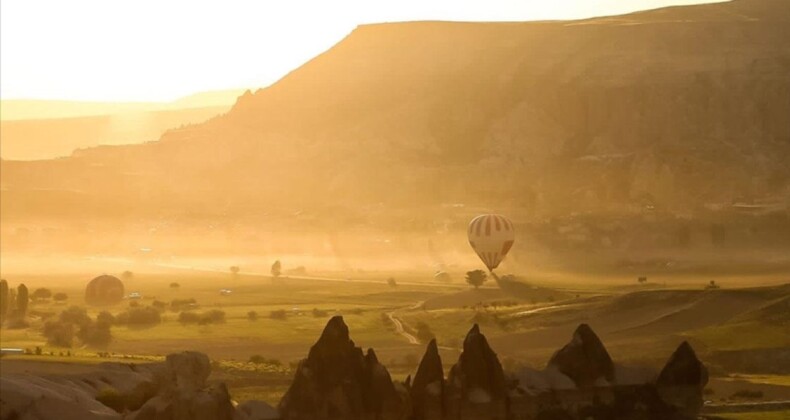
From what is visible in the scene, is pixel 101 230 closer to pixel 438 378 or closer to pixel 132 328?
pixel 132 328

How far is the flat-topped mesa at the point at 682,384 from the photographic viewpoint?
40469mm

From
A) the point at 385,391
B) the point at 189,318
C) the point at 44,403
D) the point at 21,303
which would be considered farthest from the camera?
the point at 189,318

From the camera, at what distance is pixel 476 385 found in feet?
128

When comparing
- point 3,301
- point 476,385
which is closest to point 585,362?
point 476,385

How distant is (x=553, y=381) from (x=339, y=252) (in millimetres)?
120606

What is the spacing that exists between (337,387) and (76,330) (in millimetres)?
37791

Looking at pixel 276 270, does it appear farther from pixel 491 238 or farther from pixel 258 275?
Answer: pixel 491 238

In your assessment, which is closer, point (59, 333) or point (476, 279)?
point (59, 333)

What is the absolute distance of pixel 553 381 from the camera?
40375mm

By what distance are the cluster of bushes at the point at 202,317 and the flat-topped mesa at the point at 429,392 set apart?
43.8m

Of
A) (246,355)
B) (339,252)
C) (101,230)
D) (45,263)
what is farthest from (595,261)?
(246,355)

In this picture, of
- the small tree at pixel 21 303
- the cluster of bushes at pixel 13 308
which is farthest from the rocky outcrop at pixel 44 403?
the small tree at pixel 21 303

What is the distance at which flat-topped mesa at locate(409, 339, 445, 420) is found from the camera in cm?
3797

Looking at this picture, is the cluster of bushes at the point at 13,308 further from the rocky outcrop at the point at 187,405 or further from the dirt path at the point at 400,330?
the rocky outcrop at the point at 187,405
